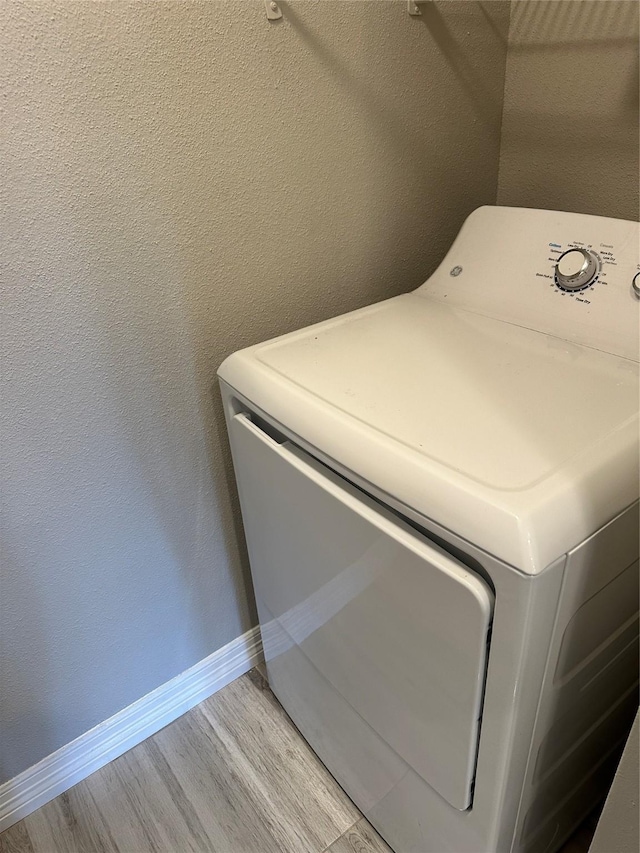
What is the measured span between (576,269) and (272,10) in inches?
22.1

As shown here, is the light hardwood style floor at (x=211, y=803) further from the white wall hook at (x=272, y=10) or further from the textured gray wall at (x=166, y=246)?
the white wall hook at (x=272, y=10)

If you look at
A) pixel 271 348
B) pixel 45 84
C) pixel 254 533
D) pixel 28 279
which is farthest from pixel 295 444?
pixel 45 84

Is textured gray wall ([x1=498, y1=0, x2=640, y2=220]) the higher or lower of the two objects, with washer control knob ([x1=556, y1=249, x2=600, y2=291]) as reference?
→ higher

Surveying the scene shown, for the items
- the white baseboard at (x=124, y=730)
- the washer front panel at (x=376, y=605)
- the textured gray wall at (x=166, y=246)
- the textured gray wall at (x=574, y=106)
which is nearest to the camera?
the washer front panel at (x=376, y=605)

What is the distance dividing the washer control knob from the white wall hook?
53 centimetres

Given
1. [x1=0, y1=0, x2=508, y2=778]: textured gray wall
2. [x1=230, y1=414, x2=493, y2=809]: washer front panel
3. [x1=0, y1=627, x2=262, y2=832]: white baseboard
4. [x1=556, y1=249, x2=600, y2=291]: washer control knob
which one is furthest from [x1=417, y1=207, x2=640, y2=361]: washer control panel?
[x1=0, y1=627, x2=262, y2=832]: white baseboard

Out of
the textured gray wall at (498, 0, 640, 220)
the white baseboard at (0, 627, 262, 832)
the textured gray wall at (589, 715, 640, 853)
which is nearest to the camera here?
the textured gray wall at (589, 715, 640, 853)

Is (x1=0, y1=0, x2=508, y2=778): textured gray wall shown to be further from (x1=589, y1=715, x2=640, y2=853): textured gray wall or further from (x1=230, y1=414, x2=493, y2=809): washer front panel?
(x1=589, y1=715, x2=640, y2=853): textured gray wall

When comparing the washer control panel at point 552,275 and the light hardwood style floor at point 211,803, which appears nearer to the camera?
the washer control panel at point 552,275

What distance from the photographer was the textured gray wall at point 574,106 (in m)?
1.00

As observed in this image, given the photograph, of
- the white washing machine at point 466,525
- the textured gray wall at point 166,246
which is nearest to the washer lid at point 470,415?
the white washing machine at point 466,525

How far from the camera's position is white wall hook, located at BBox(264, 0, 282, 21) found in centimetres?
85

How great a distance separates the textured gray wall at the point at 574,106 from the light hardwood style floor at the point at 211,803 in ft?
3.76

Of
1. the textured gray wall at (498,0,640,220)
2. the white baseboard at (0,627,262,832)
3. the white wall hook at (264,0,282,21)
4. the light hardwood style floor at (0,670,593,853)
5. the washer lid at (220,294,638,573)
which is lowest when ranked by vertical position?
the light hardwood style floor at (0,670,593,853)
